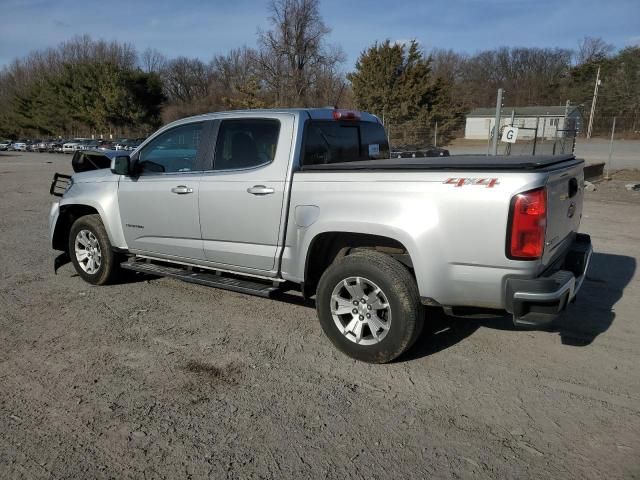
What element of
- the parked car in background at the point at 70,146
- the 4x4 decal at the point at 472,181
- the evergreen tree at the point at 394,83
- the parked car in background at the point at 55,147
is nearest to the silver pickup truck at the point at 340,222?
the 4x4 decal at the point at 472,181

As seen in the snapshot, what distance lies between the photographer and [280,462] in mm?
2635

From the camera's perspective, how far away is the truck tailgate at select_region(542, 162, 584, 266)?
322 cm

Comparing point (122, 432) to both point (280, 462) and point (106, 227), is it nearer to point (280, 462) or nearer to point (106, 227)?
point (280, 462)

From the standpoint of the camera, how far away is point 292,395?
10.8 feet

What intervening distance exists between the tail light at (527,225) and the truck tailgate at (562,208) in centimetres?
12

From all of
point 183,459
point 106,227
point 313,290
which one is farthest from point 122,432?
point 106,227

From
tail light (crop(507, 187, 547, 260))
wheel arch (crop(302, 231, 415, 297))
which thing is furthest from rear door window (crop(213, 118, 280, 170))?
tail light (crop(507, 187, 547, 260))

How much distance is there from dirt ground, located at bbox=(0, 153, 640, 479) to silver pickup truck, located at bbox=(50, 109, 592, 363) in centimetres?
40

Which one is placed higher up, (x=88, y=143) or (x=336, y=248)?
(x=336, y=248)

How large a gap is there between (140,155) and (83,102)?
65.2 m

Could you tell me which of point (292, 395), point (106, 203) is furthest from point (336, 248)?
point (106, 203)

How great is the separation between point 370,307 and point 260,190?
1331 millimetres

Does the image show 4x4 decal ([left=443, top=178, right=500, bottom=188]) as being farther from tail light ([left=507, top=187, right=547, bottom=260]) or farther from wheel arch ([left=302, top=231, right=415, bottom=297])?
wheel arch ([left=302, top=231, right=415, bottom=297])

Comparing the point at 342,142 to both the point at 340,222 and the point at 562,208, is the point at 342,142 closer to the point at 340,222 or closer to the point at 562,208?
the point at 340,222
